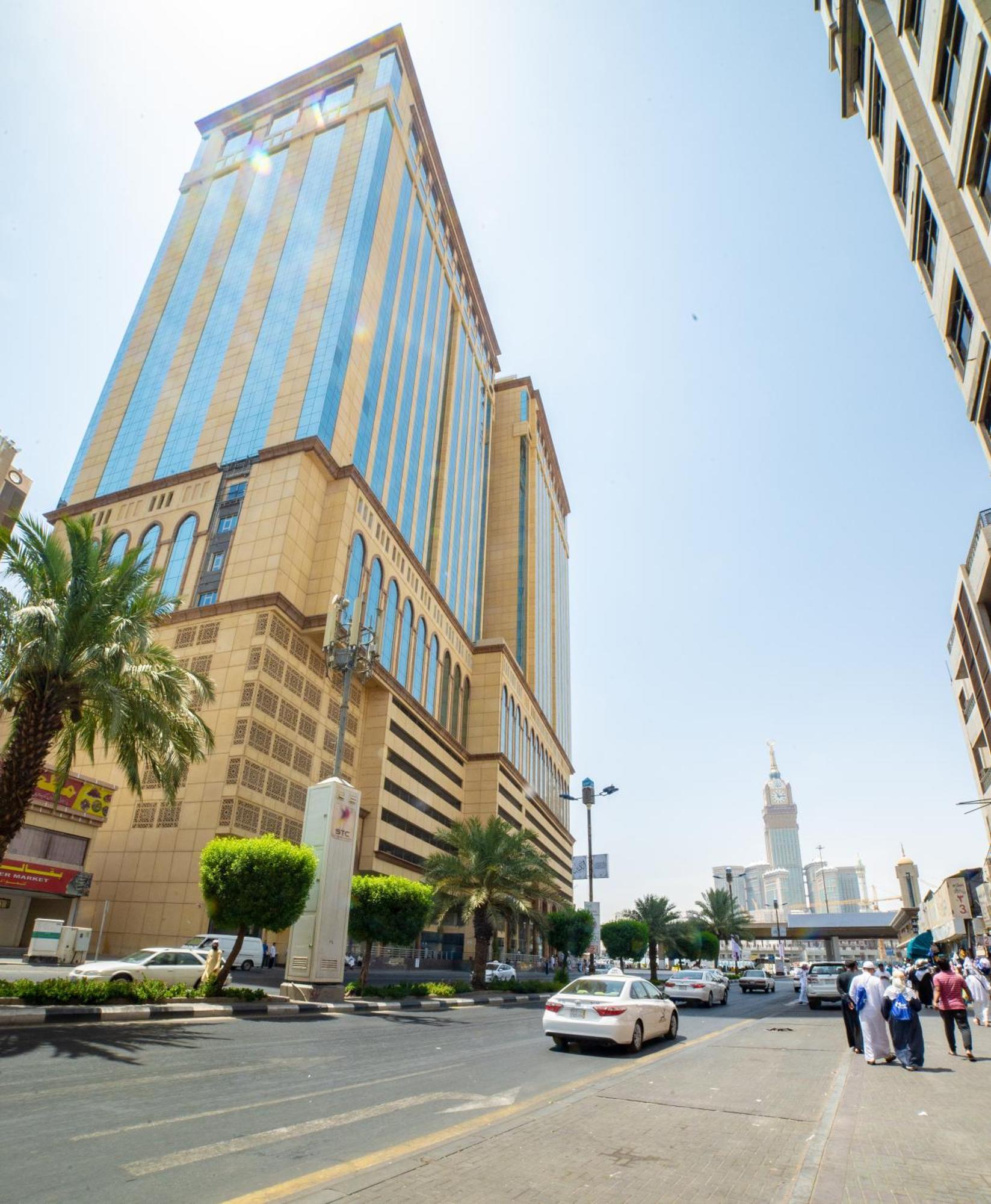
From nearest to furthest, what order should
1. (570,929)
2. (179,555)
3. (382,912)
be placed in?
(382,912), (570,929), (179,555)

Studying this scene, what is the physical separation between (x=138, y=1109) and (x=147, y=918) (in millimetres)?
34813

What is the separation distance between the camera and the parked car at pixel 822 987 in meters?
27.2

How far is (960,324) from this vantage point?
73.4 ft

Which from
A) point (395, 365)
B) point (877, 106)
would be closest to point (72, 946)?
point (877, 106)

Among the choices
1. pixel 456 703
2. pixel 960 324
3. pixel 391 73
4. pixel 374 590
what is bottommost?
pixel 960 324

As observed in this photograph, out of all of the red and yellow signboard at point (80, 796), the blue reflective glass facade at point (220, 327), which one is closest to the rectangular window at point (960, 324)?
the red and yellow signboard at point (80, 796)

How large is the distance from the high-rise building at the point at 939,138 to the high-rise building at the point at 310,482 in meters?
23.4

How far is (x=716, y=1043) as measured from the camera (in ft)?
48.1

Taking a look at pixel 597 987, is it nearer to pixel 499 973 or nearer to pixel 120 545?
pixel 499 973

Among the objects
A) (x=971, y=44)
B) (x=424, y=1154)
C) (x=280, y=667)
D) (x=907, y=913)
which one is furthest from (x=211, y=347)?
(x=907, y=913)

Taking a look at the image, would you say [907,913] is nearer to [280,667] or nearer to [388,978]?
[388,978]

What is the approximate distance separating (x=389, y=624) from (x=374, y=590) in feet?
12.2

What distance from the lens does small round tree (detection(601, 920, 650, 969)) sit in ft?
160

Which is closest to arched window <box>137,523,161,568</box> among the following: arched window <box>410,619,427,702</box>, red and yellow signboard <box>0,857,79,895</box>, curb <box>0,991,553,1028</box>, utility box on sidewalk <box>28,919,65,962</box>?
red and yellow signboard <box>0,857,79,895</box>
